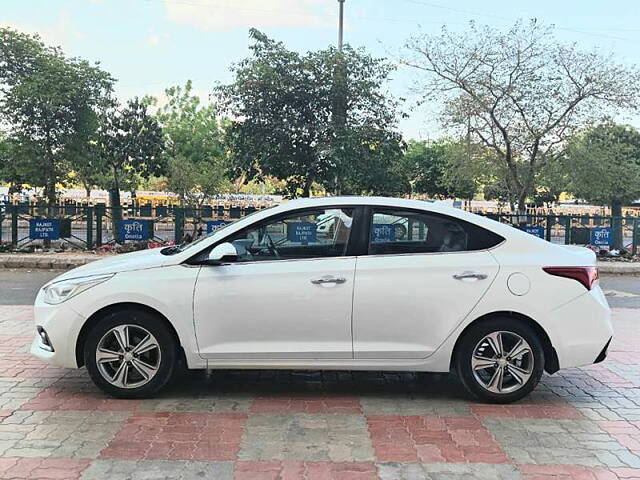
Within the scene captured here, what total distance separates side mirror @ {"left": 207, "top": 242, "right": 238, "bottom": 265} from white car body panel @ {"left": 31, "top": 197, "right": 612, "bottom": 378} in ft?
0.20

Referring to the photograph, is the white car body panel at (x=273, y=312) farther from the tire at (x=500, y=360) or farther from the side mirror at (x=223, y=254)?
the tire at (x=500, y=360)

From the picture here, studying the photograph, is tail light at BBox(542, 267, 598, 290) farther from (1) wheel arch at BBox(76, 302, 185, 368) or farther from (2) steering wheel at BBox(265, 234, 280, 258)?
(1) wheel arch at BBox(76, 302, 185, 368)

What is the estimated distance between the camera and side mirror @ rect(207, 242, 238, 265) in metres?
4.70

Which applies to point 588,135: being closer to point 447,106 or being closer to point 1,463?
point 447,106

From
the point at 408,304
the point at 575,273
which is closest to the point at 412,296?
the point at 408,304

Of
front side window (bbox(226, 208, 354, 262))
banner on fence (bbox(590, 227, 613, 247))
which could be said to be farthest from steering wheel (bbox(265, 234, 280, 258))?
banner on fence (bbox(590, 227, 613, 247))

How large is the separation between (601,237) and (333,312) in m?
15.5

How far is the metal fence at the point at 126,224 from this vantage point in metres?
16.6

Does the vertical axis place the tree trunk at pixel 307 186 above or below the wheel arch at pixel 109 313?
above

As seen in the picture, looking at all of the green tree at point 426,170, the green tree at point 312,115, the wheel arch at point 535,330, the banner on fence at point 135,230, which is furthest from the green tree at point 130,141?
the green tree at point 426,170

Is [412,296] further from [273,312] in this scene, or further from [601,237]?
[601,237]

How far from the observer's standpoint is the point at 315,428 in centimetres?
430

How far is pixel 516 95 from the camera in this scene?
1764cm

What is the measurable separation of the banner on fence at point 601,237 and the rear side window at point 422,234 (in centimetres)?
1458
